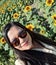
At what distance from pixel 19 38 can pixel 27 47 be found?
11cm

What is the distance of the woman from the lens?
2727 mm

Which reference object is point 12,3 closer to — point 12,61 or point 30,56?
point 12,61

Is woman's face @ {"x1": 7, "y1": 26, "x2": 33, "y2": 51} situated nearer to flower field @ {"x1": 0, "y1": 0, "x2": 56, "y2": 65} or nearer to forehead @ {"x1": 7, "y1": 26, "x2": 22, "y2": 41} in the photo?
forehead @ {"x1": 7, "y1": 26, "x2": 22, "y2": 41}

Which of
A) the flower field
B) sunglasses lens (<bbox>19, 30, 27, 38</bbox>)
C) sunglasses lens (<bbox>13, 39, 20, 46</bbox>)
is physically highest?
sunglasses lens (<bbox>19, 30, 27, 38</bbox>)

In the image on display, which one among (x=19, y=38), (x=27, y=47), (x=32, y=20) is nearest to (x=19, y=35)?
(x=19, y=38)

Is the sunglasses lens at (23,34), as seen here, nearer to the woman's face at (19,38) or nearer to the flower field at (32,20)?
the woman's face at (19,38)

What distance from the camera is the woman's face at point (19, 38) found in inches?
107

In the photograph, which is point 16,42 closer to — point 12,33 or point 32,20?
point 12,33

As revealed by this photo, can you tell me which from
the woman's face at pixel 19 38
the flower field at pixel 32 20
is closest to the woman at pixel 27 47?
the woman's face at pixel 19 38

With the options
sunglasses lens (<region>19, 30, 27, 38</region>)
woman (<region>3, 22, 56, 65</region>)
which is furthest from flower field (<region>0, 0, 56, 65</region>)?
sunglasses lens (<region>19, 30, 27, 38</region>)

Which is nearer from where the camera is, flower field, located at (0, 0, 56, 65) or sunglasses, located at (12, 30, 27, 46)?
sunglasses, located at (12, 30, 27, 46)

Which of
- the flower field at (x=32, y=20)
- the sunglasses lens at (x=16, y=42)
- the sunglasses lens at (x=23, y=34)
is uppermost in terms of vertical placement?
the sunglasses lens at (x=23, y=34)

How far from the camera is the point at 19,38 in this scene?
273 cm

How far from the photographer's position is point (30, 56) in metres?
2.80
